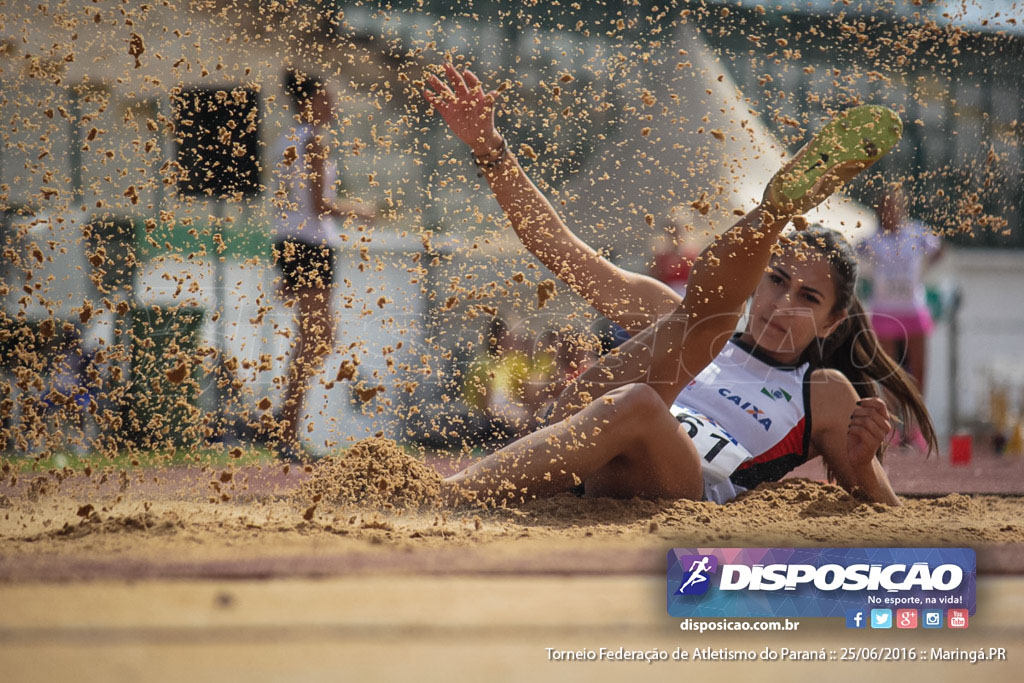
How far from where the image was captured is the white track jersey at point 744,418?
6.73 ft

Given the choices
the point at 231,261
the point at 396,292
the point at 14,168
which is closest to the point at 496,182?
the point at 396,292

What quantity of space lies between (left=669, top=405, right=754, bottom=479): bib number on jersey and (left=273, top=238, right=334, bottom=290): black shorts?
5.13 feet

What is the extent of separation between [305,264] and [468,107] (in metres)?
1.38

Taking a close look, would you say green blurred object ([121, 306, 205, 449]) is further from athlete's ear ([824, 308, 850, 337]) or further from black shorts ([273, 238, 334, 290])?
athlete's ear ([824, 308, 850, 337])

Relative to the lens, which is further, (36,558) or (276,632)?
(36,558)

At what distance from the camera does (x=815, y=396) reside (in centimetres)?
213

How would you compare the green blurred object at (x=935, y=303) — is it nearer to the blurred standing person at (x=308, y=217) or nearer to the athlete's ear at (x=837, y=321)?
the athlete's ear at (x=837, y=321)

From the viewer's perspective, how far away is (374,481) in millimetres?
1983

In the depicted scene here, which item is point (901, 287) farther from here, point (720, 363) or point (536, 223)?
point (536, 223)

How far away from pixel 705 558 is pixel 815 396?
0.74 meters

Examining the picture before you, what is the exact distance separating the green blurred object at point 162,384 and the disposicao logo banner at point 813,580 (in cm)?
165

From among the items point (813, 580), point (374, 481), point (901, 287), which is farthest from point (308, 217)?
point (901, 287)

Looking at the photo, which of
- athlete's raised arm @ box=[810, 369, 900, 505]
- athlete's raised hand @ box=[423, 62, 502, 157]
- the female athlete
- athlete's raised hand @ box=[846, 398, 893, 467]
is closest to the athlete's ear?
the female athlete

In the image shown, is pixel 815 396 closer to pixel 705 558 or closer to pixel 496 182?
pixel 705 558
